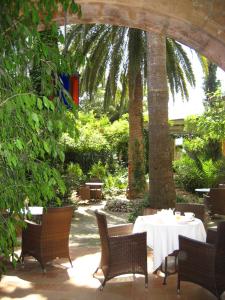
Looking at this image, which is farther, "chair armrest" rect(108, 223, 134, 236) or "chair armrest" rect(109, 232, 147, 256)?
"chair armrest" rect(108, 223, 134, 236)

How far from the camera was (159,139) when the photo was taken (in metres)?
8.17

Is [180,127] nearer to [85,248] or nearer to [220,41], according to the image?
[85,248]

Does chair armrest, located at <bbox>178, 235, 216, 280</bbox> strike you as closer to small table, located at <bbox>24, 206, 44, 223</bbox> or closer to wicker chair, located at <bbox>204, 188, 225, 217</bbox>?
small table, located at <bbox>24, 206, 44, 223</bbox>

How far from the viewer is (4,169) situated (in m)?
2.18

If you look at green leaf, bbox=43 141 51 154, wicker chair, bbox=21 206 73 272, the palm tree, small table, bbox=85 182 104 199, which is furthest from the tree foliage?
green leaf, bbox=43 141 51 154

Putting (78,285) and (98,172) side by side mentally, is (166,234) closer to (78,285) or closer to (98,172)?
(78,285)

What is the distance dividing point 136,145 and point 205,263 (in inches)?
345

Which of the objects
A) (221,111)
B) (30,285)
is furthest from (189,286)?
(221,111)

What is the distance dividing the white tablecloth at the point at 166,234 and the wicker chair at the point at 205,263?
459 mm

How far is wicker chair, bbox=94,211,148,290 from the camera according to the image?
4.84m

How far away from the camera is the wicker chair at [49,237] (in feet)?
18.3

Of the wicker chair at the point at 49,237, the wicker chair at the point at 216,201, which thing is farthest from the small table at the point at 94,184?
the wicker chair at the point at 49,237

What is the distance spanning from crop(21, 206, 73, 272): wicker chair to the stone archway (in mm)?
3126

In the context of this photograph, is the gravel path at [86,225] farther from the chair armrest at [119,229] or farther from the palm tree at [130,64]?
the chair armrest at [119,229]
